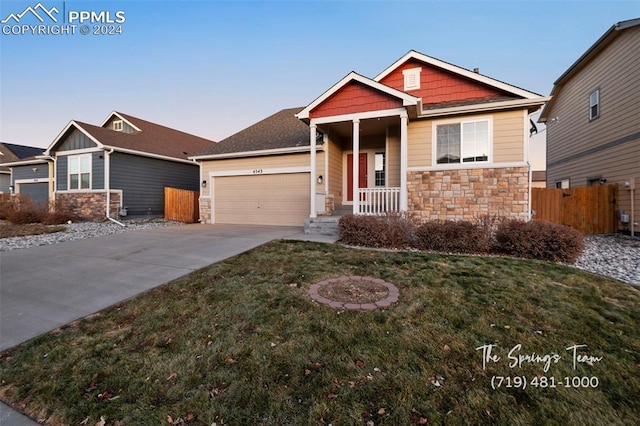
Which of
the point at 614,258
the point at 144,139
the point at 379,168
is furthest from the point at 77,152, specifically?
the point at 614,258

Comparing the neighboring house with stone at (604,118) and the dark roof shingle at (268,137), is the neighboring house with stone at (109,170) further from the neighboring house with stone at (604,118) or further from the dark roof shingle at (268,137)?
the neighboring house with stone at (604,118)

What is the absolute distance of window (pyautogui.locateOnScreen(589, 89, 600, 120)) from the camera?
424 inches

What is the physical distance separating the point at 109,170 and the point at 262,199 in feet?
26.1

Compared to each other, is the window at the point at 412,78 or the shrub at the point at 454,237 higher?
the window at the point at 412,78

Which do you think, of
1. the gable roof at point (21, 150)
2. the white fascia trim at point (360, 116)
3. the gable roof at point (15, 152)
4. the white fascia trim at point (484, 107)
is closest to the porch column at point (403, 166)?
the white fascia trim at point (360, 116)

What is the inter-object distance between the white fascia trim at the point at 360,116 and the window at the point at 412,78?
294 centimetres

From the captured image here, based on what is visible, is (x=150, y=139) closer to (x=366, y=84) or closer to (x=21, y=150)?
(x=366, y=84)

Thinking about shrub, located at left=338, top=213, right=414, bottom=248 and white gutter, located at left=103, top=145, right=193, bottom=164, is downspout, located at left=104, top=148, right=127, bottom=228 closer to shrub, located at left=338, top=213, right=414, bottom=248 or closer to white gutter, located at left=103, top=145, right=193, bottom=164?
white gutter, located at left=103, top=145, right=193, bottom=164

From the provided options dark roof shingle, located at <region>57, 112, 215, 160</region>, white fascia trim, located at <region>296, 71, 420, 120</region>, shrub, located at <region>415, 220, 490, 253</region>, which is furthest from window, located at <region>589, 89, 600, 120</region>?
dark roof shingle, located at <region>57, 112, 215, 160</region>

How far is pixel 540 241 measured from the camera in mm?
5809

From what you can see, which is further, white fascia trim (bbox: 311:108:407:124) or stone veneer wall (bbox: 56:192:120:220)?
stone veneer wall (bbox: 56:192:120:220)

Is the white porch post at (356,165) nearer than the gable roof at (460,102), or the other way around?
the gable roof at (460,102)

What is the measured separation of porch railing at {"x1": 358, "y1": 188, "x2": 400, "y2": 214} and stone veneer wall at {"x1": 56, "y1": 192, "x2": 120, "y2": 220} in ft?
40.5

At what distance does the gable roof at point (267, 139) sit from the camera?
1173 centimetres
